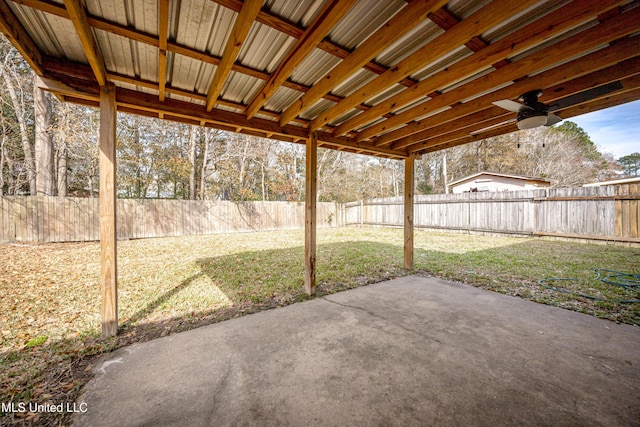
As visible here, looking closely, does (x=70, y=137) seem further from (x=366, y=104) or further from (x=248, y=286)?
(x=366, y=104)

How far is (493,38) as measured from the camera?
1.84 m

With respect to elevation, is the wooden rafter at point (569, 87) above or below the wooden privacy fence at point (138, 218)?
above

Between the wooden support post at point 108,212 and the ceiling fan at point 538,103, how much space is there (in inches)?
152

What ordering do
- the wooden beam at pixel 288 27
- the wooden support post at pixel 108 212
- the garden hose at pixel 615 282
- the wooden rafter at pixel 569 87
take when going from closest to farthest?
the wooden beam at pixel 288 27 < the wooden rafter at pixel 569 87 < the wooden support post at pixel 108 212 < the garden hose at pixel 615 282

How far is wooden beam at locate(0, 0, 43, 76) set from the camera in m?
1.54

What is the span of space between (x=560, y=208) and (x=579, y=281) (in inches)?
197

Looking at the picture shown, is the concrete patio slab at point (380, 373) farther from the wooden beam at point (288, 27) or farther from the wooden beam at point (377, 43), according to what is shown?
the wooden beam at point (288, 27)

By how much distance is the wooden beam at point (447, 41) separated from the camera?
4.74 ft

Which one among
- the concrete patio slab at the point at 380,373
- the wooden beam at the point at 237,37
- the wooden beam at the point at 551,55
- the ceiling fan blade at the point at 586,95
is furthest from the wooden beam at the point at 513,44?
the concrete patio slab at the point at 380,373

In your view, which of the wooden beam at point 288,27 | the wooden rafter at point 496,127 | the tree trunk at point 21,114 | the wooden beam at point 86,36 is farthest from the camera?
the tree trunk at point 21,114

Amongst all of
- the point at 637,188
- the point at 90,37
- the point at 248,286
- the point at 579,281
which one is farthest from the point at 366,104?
the point at 637,188

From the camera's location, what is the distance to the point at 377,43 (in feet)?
5.69

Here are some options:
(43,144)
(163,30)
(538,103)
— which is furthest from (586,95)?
(43,144)

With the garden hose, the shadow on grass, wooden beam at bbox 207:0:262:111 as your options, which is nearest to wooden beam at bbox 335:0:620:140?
wooden beam at bbox 207:0:262:111
